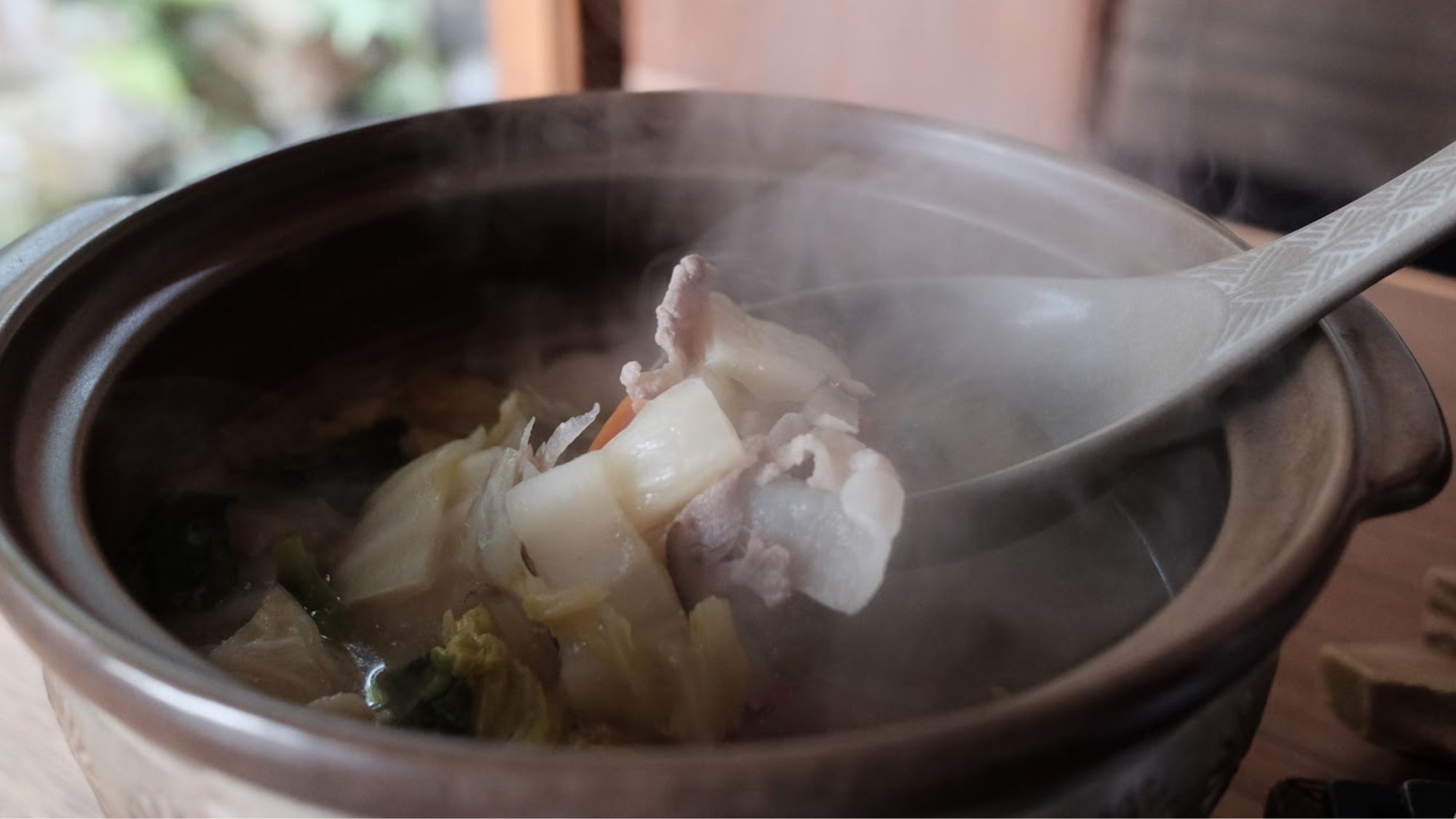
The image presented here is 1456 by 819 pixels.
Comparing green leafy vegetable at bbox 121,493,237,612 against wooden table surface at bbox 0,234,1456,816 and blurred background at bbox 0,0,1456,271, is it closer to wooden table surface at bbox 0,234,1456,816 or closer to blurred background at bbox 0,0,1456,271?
wooden table surface at bbox 0,234,1456,816

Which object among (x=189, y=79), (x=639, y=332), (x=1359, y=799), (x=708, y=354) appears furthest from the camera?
(x=189, y=79)

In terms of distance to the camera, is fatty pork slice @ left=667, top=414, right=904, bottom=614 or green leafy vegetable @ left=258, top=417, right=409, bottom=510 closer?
fatty pork slice @ left=667, top=414, right=904, bottom=614

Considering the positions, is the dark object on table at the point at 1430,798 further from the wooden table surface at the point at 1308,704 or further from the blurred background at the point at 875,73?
the blurred background at the point at 875,73

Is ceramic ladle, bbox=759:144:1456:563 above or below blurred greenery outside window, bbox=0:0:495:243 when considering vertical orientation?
above

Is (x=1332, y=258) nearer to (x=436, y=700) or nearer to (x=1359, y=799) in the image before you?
(x=1359, y=799)

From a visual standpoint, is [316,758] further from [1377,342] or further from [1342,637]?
[1342,637]

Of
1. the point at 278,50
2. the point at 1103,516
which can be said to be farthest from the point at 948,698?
the point at 278,50

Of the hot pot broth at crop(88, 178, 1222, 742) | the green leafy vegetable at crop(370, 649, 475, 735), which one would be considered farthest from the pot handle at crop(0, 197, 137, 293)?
the green leafy vegetable at crop(370, 649, 475, 735)

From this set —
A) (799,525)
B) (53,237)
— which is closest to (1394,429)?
(799,525)
